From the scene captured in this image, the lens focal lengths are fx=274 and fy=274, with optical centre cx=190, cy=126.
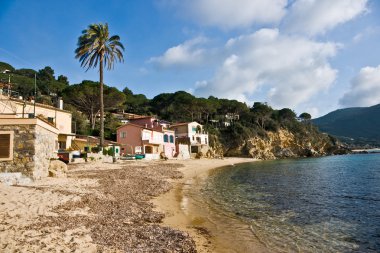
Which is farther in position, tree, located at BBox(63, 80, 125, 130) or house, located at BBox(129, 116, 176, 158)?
tree, located at BBox(63, 80, 125, 130)

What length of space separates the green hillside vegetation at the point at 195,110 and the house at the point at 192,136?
255 inches

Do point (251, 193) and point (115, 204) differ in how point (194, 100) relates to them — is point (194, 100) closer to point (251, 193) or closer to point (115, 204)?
point (251, 193)

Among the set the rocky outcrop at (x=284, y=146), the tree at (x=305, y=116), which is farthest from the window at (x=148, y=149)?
the tree at (x=305, y=116)

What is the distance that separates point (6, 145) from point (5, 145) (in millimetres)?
52

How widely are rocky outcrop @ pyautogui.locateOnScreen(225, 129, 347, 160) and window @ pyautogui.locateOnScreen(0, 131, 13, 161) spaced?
7642 centimetres

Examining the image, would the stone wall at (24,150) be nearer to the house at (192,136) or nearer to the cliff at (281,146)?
the house at (192,136)

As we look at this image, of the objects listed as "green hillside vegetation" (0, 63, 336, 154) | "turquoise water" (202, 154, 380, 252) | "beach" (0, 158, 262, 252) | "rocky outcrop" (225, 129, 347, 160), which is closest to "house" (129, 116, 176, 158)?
"green hillside vegetation" (0, 63, 336, 154)

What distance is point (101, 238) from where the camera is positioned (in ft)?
26.7

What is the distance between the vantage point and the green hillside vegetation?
7055cm

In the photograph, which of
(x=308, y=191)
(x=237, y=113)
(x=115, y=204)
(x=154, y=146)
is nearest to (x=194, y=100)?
(x=237, y=113)

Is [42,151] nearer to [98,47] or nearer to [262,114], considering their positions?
[98,47]

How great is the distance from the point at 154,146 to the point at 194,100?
3251 centimetres

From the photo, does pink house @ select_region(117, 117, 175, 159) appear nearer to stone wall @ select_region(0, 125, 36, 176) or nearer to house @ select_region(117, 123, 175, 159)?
house @ select_region(117, 123, 175, 159)

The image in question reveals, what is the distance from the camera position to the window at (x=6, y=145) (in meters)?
15.3
